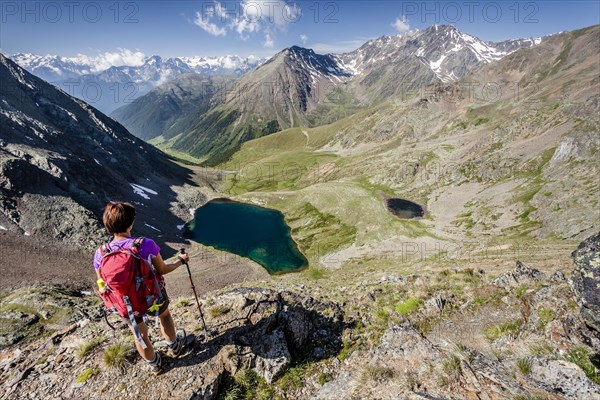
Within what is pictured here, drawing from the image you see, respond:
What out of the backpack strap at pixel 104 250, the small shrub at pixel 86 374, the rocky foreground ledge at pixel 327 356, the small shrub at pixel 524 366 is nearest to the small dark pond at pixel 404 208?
the rocky foreground ledge at pixel 327 356

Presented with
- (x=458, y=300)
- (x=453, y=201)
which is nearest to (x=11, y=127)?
(x=458, y=300)

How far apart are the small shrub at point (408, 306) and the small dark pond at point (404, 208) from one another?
100811 mm

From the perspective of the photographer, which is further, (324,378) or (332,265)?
(332,265)

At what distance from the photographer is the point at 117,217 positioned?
8305mm

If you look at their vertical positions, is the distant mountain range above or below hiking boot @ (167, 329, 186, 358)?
above

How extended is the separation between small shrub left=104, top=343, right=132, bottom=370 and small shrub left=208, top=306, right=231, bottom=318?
10.7 ft

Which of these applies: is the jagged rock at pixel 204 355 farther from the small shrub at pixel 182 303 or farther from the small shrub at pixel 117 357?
the small shrub at pixel 182 303

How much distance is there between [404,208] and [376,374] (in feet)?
398

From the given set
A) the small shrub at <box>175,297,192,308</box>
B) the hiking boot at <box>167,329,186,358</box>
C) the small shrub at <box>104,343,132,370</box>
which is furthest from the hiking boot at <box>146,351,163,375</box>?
the small shrub at <box>175,297,192,308</box>

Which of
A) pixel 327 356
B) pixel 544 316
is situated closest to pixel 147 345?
pixel 327 356

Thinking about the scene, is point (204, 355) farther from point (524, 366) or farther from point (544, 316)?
point (544, 316)

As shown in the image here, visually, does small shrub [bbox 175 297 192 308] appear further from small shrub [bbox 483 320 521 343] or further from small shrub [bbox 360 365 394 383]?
small shrub [bbox 483 320 521 343]

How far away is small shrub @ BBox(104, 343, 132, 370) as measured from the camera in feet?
32.6

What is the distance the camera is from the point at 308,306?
15.6 meters
